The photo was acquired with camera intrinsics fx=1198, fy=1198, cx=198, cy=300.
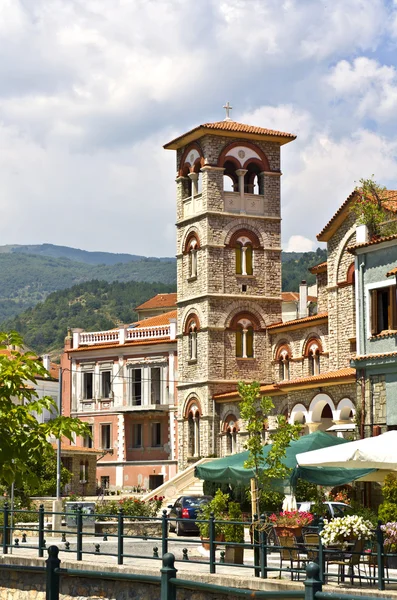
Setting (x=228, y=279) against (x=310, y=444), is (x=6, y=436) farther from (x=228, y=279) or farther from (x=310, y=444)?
(x=228, y=279)

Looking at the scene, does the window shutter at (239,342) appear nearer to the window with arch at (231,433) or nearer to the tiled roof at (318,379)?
the window with arch at (231,433)

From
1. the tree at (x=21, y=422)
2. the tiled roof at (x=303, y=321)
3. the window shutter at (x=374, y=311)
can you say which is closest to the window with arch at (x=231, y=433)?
the tiled roof at (x=303, y=321)

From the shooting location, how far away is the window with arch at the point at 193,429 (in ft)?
197

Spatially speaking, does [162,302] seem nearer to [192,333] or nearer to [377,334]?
[192,333]

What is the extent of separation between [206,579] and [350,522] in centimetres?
277

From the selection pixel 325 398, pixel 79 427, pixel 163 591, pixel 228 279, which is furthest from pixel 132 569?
pixel 228 279

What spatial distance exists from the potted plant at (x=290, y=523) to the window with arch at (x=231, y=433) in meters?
31.5

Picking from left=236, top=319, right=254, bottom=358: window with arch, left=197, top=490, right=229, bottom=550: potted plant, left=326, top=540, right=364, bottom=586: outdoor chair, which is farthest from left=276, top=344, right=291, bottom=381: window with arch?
left=326, top=540, right=364, bottom=586: outdoor chair

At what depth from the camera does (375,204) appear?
40.2 meters

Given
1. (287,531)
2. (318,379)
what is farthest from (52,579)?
(318,379)

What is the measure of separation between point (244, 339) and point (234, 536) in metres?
32.5

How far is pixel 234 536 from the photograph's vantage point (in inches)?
1078

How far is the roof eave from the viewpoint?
193ft

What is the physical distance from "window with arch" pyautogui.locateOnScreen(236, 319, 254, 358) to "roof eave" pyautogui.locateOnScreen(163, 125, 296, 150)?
30.3 ft
